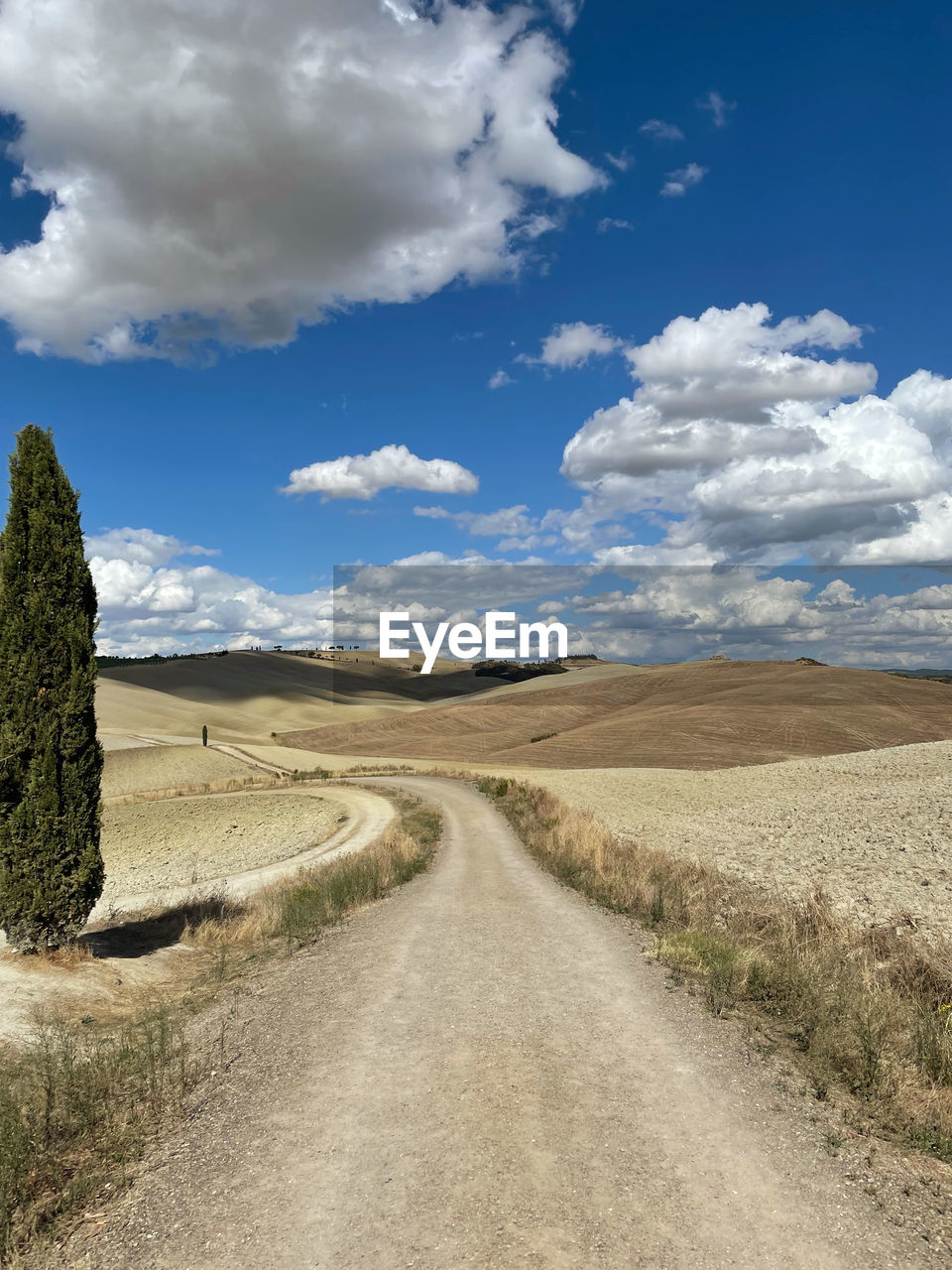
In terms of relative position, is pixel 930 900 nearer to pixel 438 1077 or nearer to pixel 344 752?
pixel 438 1077

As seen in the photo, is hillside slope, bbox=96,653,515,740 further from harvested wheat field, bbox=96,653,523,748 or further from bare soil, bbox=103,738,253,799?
bare soil, bbox=103,738,253,799

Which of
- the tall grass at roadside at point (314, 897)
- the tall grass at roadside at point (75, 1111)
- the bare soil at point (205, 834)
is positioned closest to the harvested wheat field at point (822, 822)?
the tall grass at roadside at point (314, 897)

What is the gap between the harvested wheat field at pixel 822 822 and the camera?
1802cm

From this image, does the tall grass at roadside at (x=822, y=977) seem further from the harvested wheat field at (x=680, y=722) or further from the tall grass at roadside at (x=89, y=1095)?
the harvested wheat field at (x=680, y=722)

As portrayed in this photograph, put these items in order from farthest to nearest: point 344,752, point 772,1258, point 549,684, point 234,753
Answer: point 549,684 → point 344,752 → point 234,753 → point 772,1258

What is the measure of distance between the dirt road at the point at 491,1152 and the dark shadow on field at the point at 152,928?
517 cm

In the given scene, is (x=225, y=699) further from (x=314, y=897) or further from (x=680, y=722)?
(x=314, y=897)

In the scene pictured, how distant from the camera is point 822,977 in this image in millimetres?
10000

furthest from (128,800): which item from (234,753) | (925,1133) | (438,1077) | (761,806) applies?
(925,1133)

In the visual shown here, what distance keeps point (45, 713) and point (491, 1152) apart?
1041 centimetres

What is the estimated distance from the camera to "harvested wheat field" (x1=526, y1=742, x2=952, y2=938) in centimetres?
1802

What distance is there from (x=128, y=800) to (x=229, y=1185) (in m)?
50.0

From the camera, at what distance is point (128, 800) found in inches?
1969

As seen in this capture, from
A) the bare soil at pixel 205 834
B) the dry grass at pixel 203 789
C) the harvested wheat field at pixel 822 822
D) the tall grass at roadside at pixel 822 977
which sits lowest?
the dry grass at pixel 203 789
